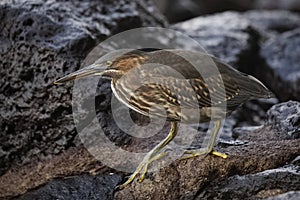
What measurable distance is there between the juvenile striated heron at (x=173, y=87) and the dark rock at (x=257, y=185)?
30 cm

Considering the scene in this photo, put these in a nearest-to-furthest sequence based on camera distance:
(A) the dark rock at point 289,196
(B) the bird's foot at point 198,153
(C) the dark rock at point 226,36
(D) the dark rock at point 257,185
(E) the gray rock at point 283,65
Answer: (A) the dark rock at point 289,196 → (D) the dark rock at point 257,185 → (B) the bird's foot at point 198,153 → (E) the gray rock at point 283,65 → (C) the dark rock at point 226,36

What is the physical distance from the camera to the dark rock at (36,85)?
17.4ft

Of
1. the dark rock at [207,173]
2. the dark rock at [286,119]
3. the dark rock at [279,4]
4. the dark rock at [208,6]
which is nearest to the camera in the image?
the dark rock at [207,173]

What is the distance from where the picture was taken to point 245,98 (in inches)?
183

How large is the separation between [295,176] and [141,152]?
1351 mm

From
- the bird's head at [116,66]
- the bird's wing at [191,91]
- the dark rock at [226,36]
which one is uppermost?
the bird's head at [116,66]

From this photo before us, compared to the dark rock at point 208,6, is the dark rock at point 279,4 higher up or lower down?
lower down

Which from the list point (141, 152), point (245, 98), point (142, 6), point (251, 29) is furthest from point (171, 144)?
point (251, 29)

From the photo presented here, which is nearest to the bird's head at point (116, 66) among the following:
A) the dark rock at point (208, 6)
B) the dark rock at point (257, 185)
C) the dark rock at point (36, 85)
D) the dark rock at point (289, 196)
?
the dark rock at point (36, 85)

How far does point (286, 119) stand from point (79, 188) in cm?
177

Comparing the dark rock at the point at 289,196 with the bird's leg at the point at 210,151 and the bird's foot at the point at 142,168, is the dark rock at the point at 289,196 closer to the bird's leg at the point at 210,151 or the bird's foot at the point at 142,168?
the bird's leg at the point at 210,151

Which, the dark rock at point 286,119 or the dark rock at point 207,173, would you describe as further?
the dark rock at point 286,119

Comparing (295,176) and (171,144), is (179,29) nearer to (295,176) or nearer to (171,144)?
(171,144)

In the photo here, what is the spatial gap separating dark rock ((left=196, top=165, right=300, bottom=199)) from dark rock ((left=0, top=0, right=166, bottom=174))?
1.50 metres
